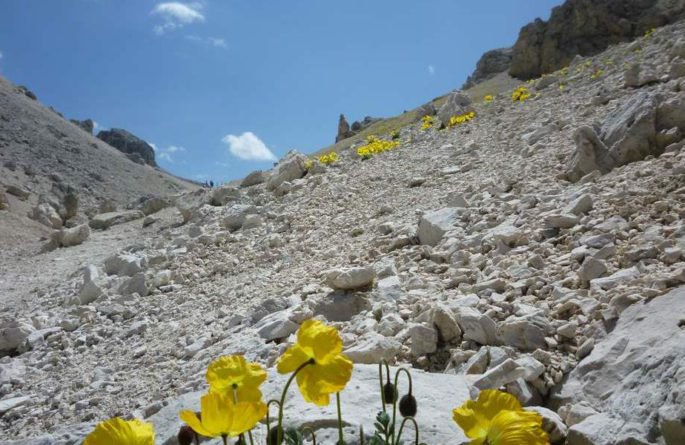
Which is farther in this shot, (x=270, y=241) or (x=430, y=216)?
(x=270, y=241)

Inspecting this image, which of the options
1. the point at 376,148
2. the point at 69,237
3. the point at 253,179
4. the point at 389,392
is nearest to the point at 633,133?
the point at 389,392

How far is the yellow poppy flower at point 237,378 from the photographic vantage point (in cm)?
144

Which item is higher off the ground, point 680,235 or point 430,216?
point 430,216

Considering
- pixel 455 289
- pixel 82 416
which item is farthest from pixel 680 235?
pixel 82 416

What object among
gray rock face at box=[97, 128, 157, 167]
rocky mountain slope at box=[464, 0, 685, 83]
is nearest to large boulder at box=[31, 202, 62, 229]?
rocky mountain slope at box=[464, 0, 685, 83]

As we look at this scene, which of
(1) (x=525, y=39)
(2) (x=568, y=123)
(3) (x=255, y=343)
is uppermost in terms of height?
(1) (x=525, y=39)

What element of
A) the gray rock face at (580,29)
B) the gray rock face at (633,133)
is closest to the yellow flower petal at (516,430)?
the gray rock face at (633,133)

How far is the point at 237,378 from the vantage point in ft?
4.84

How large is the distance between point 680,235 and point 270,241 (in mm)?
6001

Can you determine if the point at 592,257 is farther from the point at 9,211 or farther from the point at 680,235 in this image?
the point at 9,211

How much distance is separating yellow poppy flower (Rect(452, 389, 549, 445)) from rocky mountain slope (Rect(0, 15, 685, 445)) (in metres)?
1.01

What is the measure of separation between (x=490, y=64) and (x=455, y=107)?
63.0m

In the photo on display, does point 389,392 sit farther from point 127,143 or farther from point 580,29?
point 127,143

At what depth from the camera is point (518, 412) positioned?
140 centimetres
